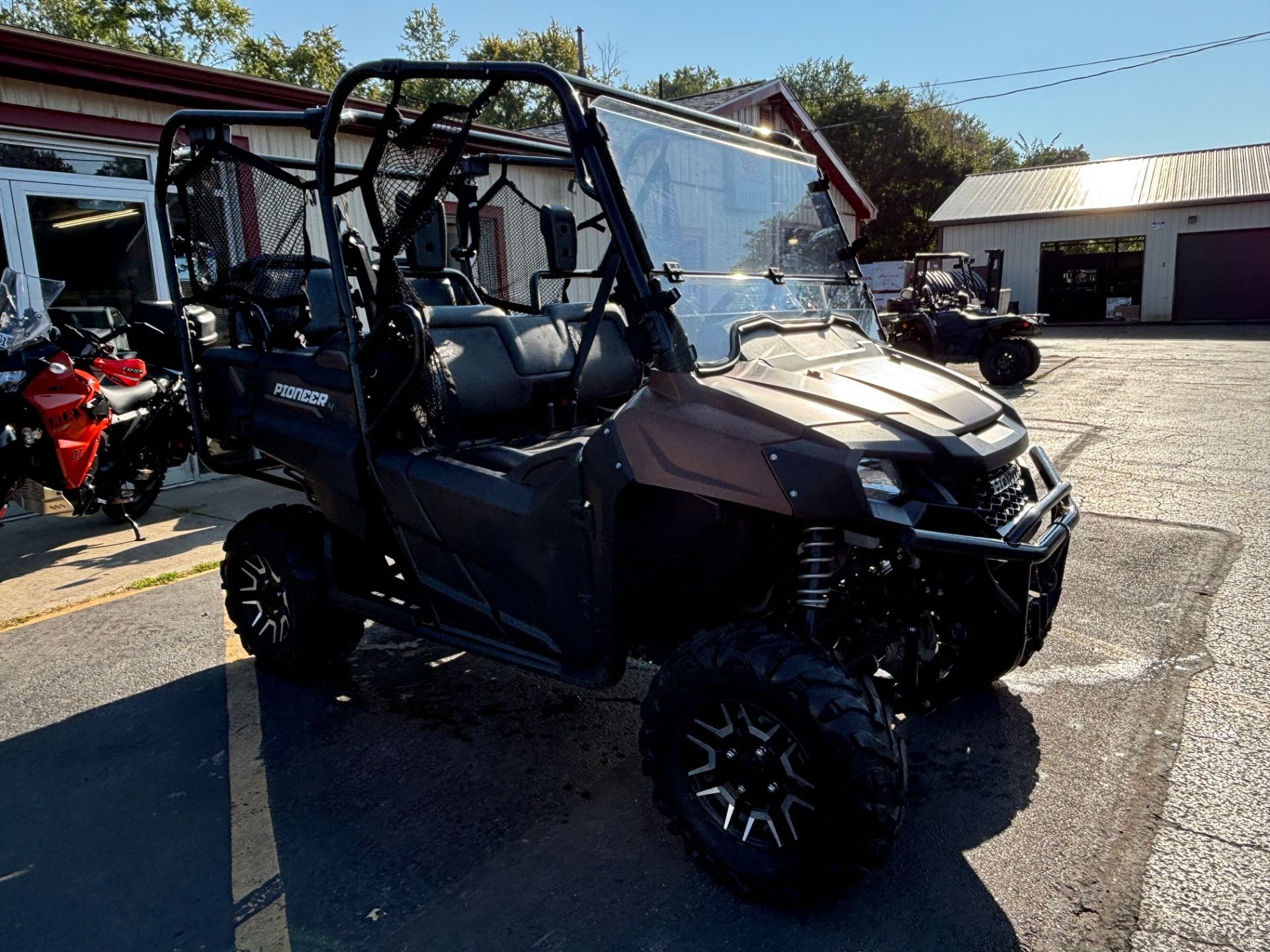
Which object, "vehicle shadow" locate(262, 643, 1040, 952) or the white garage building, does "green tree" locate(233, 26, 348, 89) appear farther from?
"vehicle shadow" locate(262, 643, 1040, 952)

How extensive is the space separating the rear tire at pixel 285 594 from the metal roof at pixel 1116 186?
2903 centimetres

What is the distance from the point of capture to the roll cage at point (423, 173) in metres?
2.70

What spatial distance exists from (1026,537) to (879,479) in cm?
57

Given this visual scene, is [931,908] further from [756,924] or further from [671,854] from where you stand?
[671,854]

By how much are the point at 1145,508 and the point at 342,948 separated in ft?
19.4

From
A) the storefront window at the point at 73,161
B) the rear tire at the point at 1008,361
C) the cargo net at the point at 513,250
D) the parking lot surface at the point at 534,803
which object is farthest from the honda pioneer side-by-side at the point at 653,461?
the rear tire at the point at 1008,361

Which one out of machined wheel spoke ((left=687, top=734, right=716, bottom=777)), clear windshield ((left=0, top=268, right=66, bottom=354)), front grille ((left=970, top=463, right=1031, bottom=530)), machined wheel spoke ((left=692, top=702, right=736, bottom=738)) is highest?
clear windshield ((left=0, top=268, right=66, bottom=354))

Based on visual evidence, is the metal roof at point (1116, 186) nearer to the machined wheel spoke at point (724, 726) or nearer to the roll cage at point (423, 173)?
the roll cage at point (423, 173)

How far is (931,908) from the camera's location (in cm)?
254

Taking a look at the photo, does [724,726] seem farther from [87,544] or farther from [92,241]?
[92,241]

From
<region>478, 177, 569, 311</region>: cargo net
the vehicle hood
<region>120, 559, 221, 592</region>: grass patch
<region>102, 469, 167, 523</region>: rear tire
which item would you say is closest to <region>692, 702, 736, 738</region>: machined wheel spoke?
the vehicle hood

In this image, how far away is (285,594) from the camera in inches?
155

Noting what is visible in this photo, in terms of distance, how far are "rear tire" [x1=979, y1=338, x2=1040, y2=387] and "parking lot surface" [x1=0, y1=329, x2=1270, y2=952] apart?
9001mm

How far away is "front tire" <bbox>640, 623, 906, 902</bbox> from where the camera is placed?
7.84 feet
